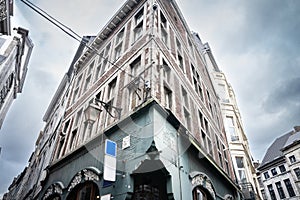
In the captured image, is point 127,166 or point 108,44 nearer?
point 127,166

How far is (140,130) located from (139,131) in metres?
0.05

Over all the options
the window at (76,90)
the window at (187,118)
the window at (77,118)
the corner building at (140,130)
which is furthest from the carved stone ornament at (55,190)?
the window at (76,90)

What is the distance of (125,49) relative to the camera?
10148mm

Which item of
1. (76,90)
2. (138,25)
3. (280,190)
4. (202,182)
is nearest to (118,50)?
(138,25)

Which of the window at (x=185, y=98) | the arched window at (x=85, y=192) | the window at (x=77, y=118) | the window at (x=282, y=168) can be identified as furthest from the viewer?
the window at (x=282, y=168)

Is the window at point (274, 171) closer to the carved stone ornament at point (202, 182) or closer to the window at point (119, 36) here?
the carved stone ornament at point (202, 182)

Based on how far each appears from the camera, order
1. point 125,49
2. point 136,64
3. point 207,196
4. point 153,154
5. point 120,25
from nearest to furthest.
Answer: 1. point 153,154
2. point 207,196
3. point 136,64
4. point 125,49
5. point 120,25

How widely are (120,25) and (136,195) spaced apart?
10.6 meters

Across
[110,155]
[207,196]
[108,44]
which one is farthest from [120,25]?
[207,196]

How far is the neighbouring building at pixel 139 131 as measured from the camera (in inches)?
214

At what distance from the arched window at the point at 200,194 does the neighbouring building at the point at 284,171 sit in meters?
28.8

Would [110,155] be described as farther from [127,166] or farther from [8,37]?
[8,37]

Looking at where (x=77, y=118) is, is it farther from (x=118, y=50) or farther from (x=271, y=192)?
(x=271, y=192)

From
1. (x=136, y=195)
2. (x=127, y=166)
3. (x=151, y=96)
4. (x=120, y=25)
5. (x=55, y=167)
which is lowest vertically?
(x=136, y=195)
